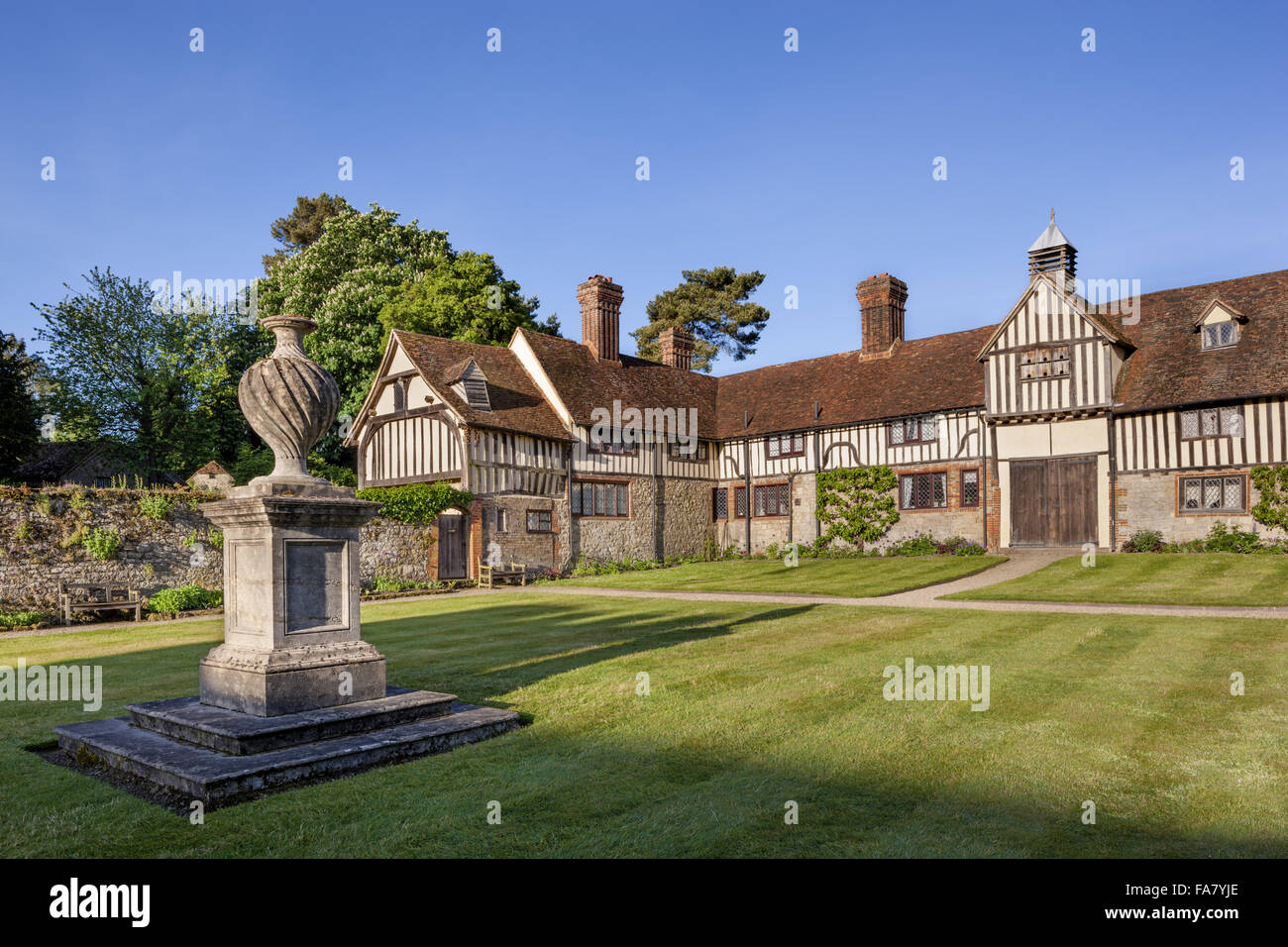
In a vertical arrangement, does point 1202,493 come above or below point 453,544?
above

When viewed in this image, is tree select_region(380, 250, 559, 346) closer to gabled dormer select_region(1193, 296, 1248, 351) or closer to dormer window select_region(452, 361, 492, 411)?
dormer window select_region(452, 361, 492, 411)

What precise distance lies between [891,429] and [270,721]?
24.3m

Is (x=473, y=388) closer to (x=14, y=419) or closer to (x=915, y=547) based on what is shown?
(x=14, y=419)

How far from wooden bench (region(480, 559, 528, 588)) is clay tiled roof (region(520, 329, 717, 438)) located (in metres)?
5.42

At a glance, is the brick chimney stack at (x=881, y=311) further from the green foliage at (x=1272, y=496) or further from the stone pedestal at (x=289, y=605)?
the stone pedestal at (x=289, y=605)

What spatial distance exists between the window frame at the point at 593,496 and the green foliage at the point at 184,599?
11.0 metres

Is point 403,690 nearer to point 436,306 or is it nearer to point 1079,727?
point 1079,727

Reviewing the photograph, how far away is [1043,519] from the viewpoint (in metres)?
24.4

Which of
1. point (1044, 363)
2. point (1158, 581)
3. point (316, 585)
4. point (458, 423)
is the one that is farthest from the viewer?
point (458, 423)

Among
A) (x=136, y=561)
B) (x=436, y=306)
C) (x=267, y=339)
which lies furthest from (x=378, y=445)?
(x=267, y=339)

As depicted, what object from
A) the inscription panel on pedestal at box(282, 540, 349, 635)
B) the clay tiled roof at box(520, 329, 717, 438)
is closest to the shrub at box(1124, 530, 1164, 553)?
the clay tiled roof at box(520, 329, 717, 438)

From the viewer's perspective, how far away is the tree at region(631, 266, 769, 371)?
48312 mm

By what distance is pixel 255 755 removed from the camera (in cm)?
559

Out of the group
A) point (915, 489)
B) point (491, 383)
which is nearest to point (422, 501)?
point (491, 383)
